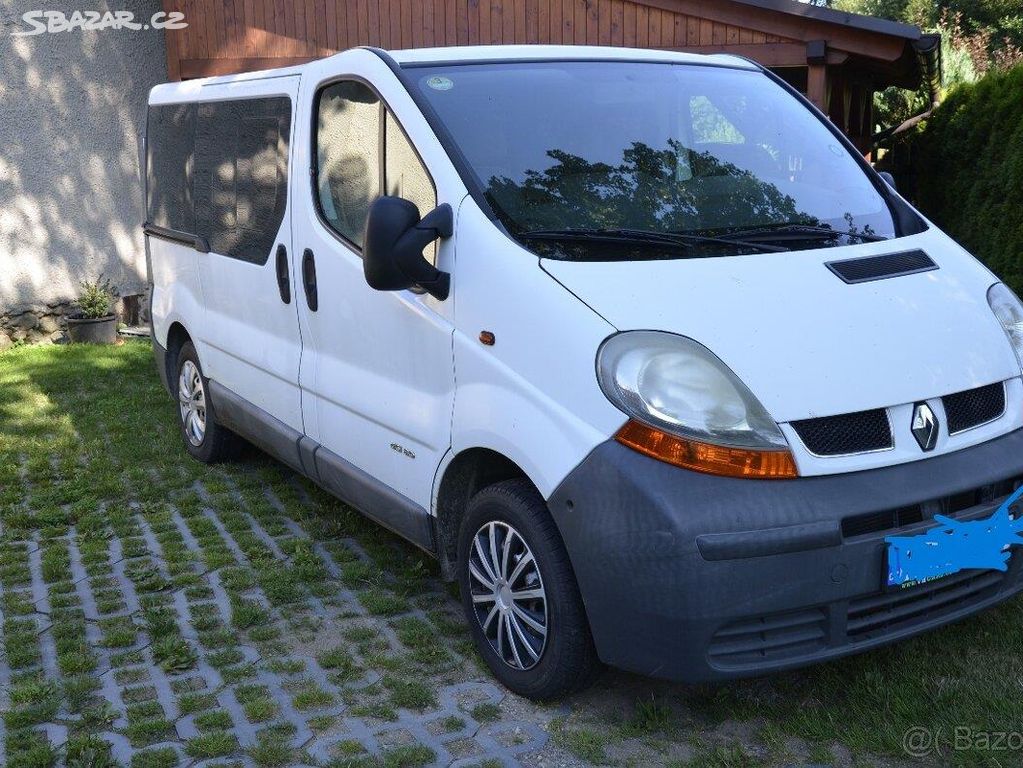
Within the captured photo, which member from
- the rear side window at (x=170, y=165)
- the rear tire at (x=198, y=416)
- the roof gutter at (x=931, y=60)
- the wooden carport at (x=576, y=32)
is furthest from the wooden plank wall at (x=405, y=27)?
the rear tire at (x=198, y=416)

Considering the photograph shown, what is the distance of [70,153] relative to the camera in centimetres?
1055

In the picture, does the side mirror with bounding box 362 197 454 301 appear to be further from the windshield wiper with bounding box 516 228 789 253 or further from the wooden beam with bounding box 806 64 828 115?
the wooden beam with bounding box 806 64 828 115

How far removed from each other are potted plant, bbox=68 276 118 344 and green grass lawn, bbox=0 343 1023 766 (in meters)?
4.80

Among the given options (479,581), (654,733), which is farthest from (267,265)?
(654,733)

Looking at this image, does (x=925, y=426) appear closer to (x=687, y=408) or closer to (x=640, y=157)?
(x=687, y=408)

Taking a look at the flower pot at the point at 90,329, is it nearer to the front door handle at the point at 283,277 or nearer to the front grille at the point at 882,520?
the front door handle at the point at 283,277

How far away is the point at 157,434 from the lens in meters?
6.93

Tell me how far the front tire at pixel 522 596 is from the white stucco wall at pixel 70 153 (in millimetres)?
8037

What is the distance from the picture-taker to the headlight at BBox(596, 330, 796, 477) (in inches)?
117

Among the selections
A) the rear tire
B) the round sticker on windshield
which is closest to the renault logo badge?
the round sticker on windshield

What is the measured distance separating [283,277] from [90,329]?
6420 mm

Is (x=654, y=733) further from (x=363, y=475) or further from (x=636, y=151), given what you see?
(x=636, y=151)

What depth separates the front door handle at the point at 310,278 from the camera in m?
4.46

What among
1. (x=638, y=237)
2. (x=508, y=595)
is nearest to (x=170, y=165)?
(x=638, y=237)
